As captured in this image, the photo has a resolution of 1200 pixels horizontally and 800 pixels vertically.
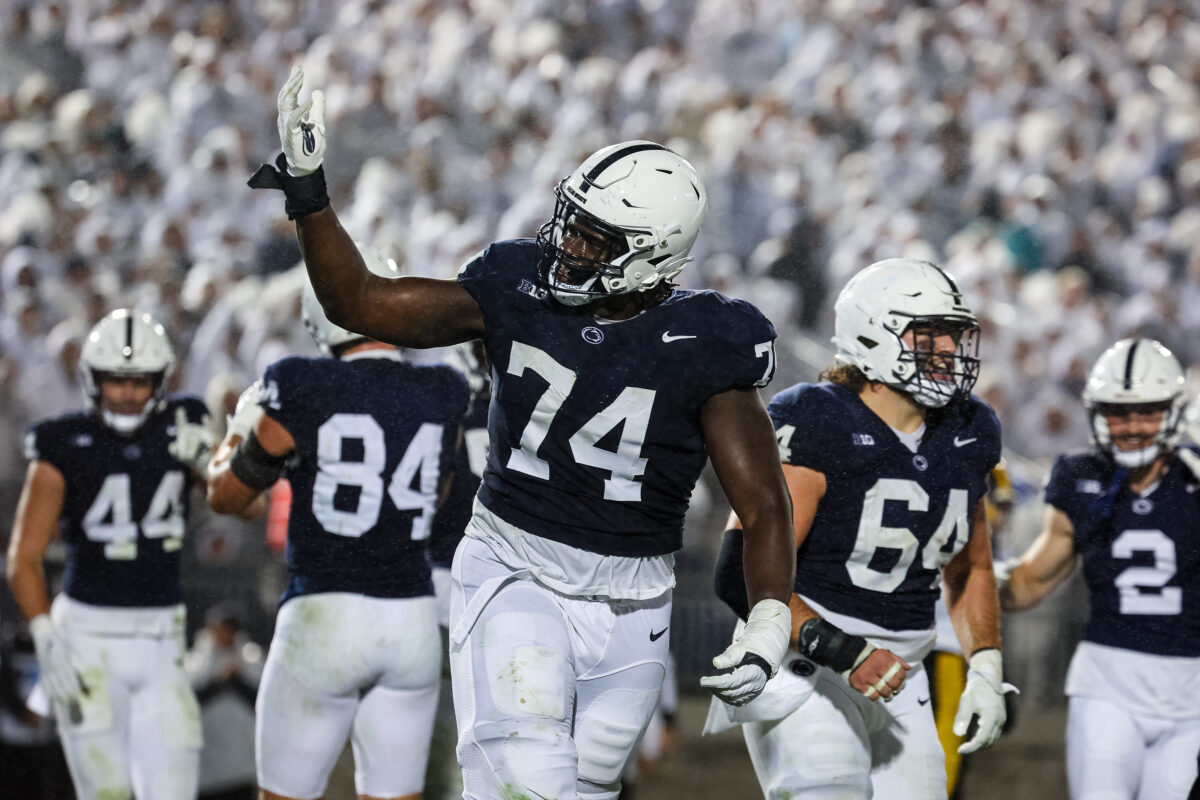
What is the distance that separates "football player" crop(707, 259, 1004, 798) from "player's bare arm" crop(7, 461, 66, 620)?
2274 mm

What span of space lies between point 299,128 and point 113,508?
240 centimetres

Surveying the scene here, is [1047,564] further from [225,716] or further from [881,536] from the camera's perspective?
[225,716]

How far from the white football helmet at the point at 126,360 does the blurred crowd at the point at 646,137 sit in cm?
337

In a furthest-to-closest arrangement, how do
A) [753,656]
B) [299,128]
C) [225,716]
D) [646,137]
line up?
1. [646,137]
2. [225,716]
3. [753,656]
4. [299,128]

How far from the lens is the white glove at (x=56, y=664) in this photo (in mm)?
4746

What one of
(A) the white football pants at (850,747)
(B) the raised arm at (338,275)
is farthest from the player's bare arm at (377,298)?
(A) the white football pants at (850,747)

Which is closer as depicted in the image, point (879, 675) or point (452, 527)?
point (879, 675)

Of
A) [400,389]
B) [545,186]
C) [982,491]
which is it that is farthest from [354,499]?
[545,186]

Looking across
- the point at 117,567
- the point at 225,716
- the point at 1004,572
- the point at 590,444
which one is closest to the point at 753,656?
the point at 590,444

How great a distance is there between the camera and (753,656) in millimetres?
3041

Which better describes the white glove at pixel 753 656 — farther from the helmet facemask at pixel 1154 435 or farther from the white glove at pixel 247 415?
the helmet facemask at pixel 1154 435

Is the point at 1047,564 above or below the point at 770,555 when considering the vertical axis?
below

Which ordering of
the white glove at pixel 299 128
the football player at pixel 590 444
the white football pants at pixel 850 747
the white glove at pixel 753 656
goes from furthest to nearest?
the white football pants at pixel 850 747 → the football player at pixel 590 444 → the white glove at pixel 753 656 → the white glove at pixel 299 128

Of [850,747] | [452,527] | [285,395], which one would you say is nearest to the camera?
[850,747]
